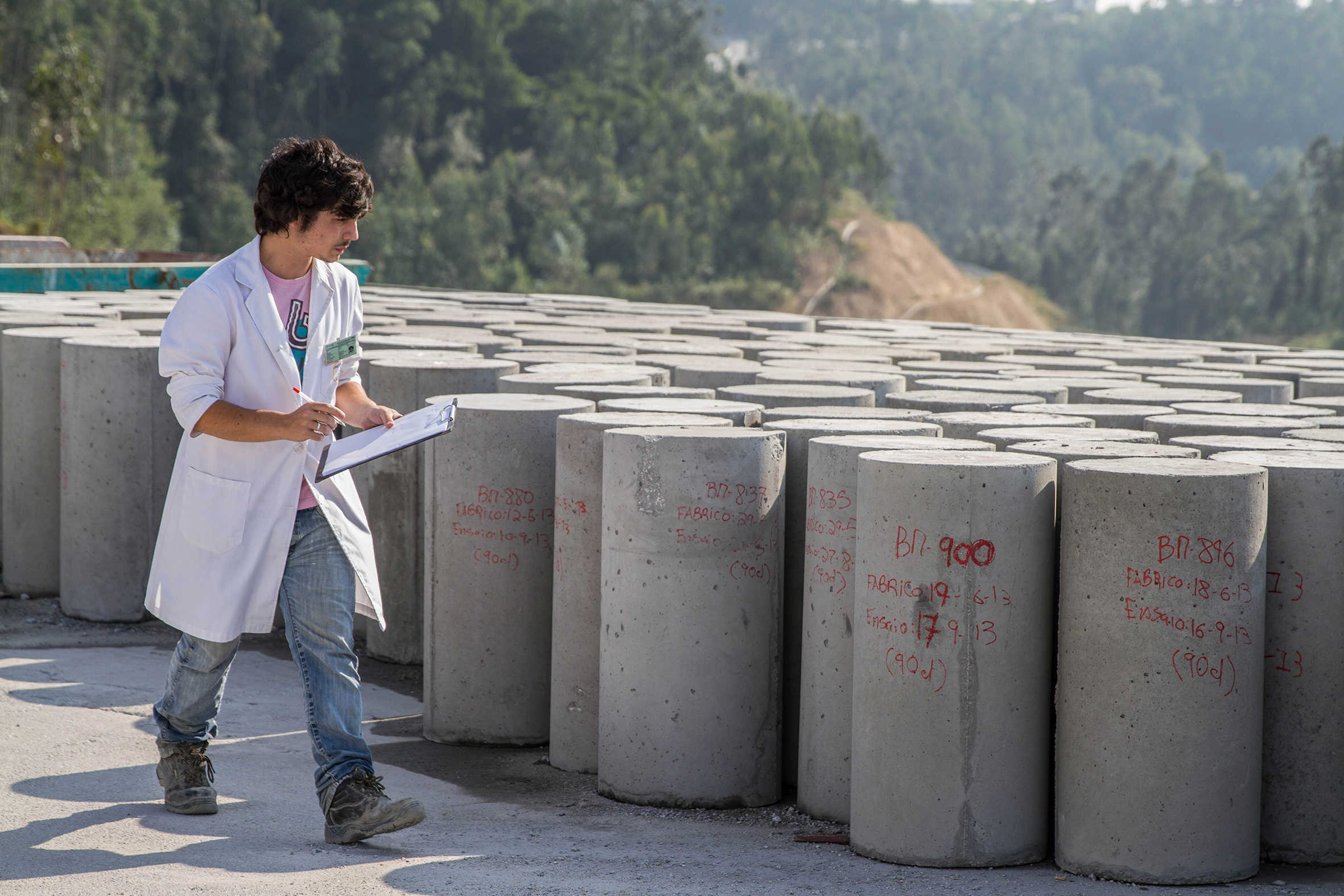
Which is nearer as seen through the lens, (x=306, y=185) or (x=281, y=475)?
(x=306, y=185)

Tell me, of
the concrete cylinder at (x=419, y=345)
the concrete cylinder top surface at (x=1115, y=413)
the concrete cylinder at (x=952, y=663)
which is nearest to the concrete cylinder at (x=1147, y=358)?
the concrete cylinder top surface at (x=1115, y=413)

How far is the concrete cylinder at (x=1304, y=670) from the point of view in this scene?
433 cm

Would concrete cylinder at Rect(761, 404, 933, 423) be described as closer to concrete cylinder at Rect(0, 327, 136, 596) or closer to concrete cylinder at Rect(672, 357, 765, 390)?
concrete cylinder at Rect(672, 357, 765, 390)

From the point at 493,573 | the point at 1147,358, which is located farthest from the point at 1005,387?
the point at 493,573

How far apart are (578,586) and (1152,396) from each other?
319 centimetres

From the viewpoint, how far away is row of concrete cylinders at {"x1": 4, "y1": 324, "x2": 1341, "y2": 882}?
4078 millimetres

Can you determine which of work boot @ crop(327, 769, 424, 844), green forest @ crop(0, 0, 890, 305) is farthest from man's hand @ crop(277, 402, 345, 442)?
green forest @ crop(0, 0, 890, 305)

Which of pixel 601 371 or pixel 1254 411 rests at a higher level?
pixel 601 371

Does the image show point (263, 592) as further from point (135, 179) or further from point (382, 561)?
point (135, 179)

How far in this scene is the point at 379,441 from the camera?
12.7 feet

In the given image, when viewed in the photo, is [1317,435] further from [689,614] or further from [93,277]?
[93,277]

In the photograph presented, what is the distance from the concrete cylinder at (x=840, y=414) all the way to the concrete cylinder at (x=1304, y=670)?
1564 millimetres

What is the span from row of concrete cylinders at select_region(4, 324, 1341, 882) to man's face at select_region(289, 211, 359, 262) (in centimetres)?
124

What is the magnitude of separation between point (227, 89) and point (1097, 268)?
41.0 metres
